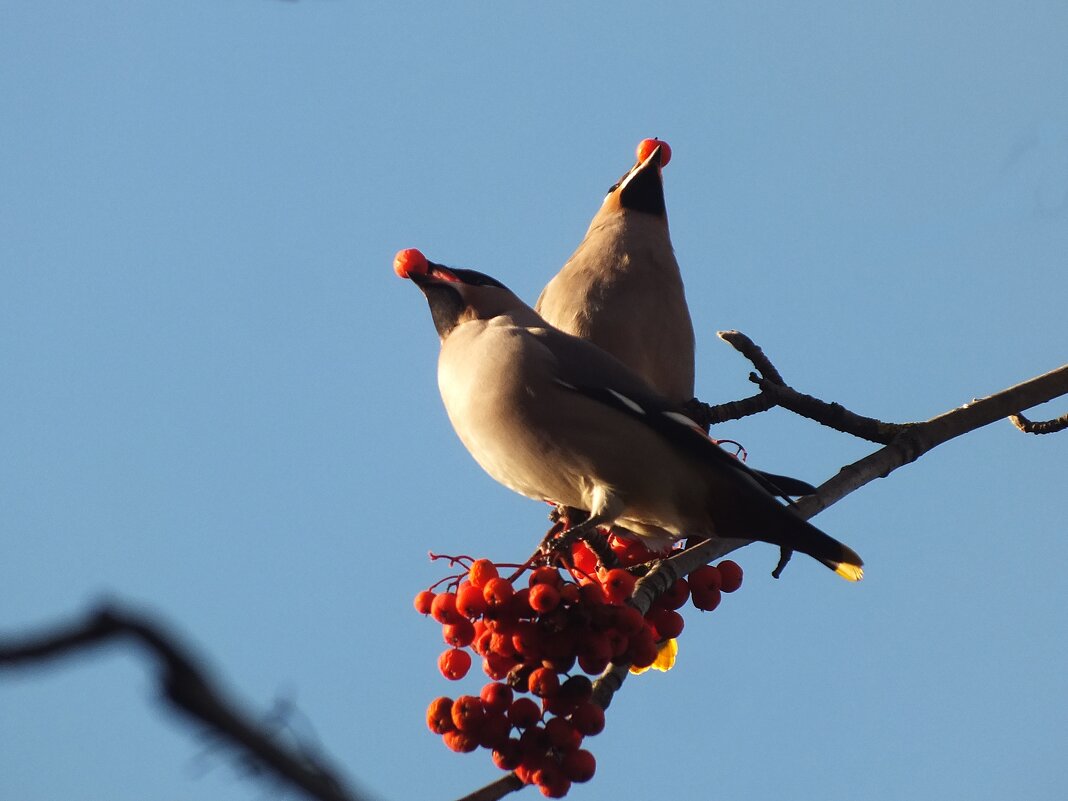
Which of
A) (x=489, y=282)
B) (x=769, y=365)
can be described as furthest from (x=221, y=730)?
(x=489, y=282)

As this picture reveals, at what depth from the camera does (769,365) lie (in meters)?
3.31

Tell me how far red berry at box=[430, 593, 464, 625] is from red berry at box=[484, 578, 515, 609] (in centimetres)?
17

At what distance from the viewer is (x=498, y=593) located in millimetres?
2461

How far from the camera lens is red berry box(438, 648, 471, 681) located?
270 centimetres

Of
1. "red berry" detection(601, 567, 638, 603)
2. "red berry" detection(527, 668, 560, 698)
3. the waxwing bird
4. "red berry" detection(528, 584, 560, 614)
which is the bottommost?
"red berry" detection(527, 668, 560, 698)

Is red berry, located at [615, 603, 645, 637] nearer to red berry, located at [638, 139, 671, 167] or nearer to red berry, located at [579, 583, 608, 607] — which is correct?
red berry, located at [579, 583, 608, 607]

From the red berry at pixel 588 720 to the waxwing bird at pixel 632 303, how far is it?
1570 millimetres

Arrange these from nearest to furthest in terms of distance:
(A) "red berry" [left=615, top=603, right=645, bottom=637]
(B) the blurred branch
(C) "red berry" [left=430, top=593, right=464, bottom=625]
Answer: (B) the blurred branch → (A) "red berry" [left=615, top=603, right=645, bottom=637] → (C) "red berry" [left=430, top=593, right=464, bottom=625]

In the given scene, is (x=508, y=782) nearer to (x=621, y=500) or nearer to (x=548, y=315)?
(x=621, y=500)

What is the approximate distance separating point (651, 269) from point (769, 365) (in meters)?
0.94

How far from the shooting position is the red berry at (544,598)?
7.84 ft

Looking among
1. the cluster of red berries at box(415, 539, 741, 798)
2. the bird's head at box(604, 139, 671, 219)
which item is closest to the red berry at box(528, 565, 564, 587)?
the cluster of red berries at box(415, 539, 741, 798)

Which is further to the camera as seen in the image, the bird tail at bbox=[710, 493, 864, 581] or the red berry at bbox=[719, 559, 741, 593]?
the red berry at bbox=[719, 559, 741, 593]

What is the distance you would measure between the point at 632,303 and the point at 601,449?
989 millimetres
